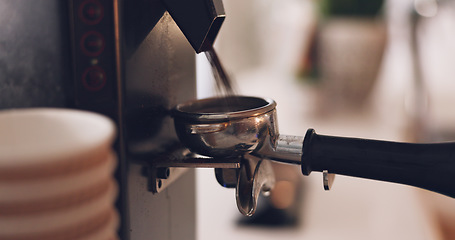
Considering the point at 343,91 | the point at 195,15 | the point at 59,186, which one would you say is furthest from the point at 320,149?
the point at 343,91

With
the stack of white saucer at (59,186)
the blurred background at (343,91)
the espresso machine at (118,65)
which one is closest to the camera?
the stack of white saucer at (59,186)

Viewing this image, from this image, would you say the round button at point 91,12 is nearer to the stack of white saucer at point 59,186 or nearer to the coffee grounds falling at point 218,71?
the coffee grounds falling at point 218,71

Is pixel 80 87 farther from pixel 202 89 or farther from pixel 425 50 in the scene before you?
pixel 425 50

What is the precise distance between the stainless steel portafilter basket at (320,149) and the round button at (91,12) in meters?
0.12

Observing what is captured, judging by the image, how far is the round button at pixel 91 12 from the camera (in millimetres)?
428

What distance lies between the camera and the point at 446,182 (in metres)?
0.45

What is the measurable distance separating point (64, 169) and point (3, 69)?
25cm

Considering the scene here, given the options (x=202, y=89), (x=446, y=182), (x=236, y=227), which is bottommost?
(x=236, y=227)

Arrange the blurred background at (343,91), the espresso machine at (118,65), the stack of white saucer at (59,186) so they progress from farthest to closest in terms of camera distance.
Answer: the blurred background at (343,91), the espresso machine at (118,65), the stack of white saucer at (59,186)

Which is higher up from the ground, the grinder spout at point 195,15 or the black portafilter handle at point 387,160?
the grinder spout at point 195,15

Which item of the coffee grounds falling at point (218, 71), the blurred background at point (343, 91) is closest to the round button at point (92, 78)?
the coffee grounds falling at point (218, 71)

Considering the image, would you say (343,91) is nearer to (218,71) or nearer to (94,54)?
(218,71)

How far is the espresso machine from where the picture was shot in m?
0.42

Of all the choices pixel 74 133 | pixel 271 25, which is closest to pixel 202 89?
pixel 271 25
